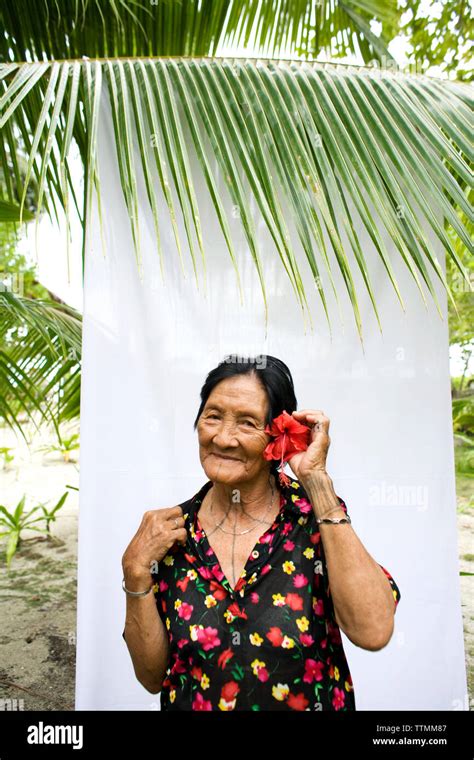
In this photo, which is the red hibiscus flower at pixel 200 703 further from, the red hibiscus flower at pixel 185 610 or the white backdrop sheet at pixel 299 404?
the white backdrop sheet at pixel 299 404

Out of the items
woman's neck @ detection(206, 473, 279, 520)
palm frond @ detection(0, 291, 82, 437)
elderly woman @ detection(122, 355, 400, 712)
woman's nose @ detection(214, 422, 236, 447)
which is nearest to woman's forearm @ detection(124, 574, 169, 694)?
elderly woman @ detection(122, 355, 400, 712)

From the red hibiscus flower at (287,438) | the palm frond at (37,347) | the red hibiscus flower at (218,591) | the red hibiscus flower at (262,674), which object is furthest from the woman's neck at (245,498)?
the palm frond at (37,347)

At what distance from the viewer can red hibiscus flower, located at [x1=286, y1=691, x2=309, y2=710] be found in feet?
5.52

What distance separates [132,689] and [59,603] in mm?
2857

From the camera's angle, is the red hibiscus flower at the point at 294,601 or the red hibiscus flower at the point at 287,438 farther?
the red hibiscus flower at the point at 287,438

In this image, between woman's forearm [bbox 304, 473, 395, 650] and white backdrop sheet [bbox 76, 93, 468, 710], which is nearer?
woman's forearm [bbox 304, 473, 395, 650]

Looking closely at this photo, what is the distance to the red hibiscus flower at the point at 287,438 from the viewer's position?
1.81 meters

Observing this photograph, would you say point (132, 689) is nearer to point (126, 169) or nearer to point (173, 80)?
point (126, 169)

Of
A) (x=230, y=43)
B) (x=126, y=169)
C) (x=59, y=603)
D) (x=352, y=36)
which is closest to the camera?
(x=126, y=169)

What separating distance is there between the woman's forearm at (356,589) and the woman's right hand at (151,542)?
1.51ft

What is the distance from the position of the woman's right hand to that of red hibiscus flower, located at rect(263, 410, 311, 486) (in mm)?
360

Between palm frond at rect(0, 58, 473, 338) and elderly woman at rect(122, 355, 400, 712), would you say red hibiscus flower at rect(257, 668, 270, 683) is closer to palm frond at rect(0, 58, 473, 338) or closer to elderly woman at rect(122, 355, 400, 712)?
elderly woman at rect(122, 355, 400, 712)

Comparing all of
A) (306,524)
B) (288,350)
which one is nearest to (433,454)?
(288,350)

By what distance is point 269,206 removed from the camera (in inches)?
74.4
